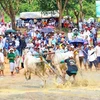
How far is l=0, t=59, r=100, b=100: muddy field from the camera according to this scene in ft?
50.3

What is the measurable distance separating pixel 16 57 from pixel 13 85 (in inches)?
223

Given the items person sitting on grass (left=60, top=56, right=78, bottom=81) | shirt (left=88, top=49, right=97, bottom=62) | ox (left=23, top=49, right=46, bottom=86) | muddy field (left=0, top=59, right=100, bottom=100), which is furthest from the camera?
shirt (left=88, top=49, right=97, bottom=62)

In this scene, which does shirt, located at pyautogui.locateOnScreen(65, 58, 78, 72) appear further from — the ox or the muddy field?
the ox

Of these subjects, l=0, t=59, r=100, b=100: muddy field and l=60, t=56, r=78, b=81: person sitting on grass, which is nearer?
l=0, t=59, r=100, b=100: muddy field

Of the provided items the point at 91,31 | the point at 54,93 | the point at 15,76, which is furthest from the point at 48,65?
the point at 91,31

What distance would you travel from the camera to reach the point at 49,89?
18062 millimetres

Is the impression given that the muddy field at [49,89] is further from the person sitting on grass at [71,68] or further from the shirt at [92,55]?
the shirt at [92,55]

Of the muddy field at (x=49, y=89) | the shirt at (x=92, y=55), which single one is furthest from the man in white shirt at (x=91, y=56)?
the muddy field at (x=49, y=89)

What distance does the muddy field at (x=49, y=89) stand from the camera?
15320 mm

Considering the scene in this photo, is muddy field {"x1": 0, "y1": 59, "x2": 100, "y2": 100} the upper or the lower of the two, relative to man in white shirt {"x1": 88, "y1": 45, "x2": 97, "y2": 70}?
lower

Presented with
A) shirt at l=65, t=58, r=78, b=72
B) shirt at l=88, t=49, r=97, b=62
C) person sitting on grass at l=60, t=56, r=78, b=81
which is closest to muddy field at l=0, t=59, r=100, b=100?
person sitting on grass at l=60, t=56, r=78, b=81

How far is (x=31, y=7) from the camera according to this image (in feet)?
250

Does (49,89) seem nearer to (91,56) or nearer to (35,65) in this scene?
A: (35,65)

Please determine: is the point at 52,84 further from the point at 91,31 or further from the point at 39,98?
the point at 91,31
